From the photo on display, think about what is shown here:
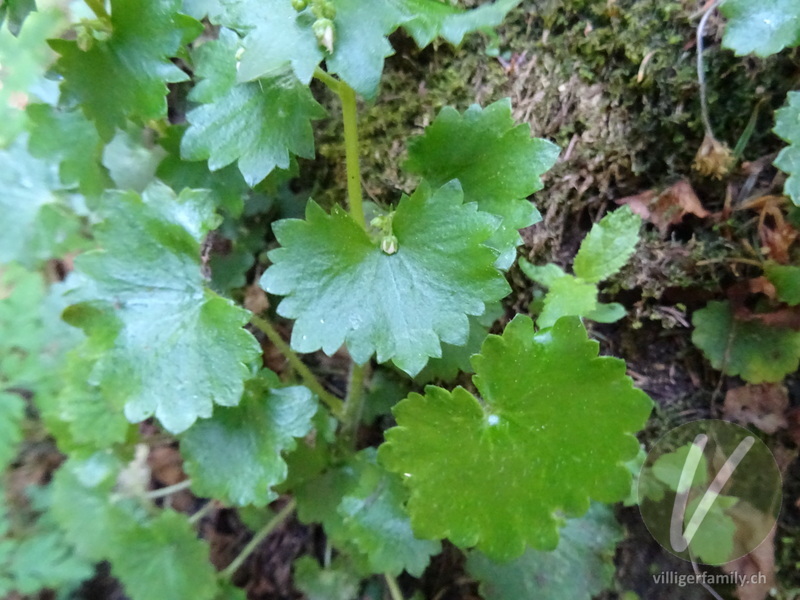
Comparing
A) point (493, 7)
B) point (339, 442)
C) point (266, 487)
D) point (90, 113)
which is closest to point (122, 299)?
point (90, 113)

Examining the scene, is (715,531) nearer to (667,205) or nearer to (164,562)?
(667,205)

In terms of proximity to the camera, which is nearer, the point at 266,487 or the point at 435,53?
the point at 266,487

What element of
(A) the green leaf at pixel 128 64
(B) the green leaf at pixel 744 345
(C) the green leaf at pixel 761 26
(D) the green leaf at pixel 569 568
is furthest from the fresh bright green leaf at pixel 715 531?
(A) the green leaf at pixel 128 64

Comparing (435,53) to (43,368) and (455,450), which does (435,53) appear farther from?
(43,368)

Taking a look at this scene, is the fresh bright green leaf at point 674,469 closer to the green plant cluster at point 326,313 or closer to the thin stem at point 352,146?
the green plant cluster at point 326,313

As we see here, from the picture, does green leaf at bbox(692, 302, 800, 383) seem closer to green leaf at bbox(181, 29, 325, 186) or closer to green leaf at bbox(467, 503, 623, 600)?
green leaf at bbox(467, 503, 623, 600)

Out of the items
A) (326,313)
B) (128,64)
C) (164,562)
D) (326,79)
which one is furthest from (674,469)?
(128,64)

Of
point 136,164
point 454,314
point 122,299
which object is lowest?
point 454,314
